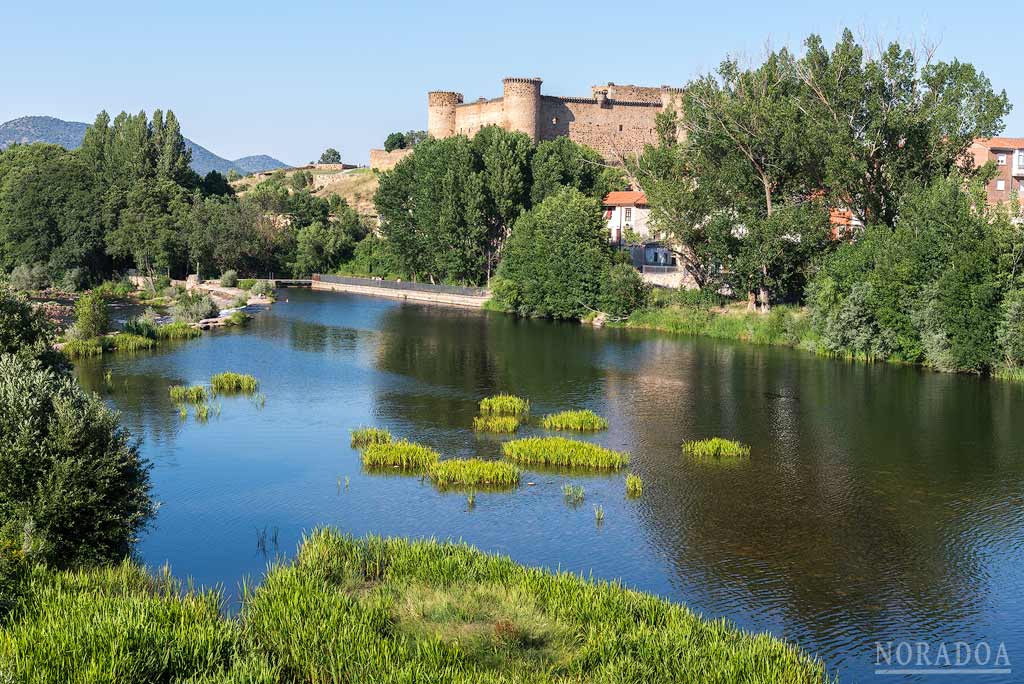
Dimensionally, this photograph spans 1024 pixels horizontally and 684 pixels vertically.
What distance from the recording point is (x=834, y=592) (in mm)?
16234

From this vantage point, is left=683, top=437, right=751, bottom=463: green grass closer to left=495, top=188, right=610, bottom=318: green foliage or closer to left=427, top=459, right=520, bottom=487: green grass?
left=427, top=459, right=520, bottom=487: green grass

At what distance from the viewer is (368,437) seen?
84.0ft

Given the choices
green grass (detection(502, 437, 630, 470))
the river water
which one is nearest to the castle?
the river water

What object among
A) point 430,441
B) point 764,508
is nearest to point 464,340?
point 430,441

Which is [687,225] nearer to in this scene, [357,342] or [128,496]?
[357,342]

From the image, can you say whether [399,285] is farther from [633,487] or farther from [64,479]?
[64,479]

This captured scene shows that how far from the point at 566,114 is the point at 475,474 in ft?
237

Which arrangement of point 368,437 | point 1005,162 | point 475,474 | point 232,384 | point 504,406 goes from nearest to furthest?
point 475,474, point 368,437, point 504,406, point 232,384, point 1005,162

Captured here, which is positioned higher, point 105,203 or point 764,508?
point 105,203

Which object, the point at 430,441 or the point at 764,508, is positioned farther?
the point at 430,441

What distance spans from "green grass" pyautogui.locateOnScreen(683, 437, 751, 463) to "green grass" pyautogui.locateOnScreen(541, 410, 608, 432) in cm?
290

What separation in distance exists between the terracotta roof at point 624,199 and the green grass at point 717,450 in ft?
135

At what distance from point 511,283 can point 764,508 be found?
1505 inches

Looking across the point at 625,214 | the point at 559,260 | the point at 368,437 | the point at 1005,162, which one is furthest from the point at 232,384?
the point at 1005,162
